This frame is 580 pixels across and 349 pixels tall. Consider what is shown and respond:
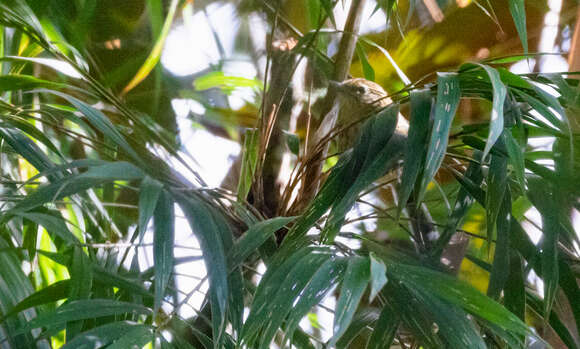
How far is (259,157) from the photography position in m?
1.03

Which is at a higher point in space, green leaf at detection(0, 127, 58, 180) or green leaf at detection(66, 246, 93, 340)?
green leaf at detection(0, 127, 58, 180)

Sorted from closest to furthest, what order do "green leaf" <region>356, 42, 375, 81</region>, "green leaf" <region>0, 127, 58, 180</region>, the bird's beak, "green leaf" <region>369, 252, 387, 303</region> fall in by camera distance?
"green leaf" <region>369, 252, 387, 303</region>
"green leaf" <region>0, 127, 58, 180</region>
the bird's beak
"green leaf" <region>356, 42, 375, 81</region>

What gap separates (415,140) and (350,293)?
23 cm

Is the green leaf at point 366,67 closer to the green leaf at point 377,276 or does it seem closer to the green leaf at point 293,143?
the green leaf at point 293,143

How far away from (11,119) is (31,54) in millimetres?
309

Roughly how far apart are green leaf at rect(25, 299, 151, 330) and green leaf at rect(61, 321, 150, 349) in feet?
0.07

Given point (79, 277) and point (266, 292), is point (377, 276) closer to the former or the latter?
point (266, 292)

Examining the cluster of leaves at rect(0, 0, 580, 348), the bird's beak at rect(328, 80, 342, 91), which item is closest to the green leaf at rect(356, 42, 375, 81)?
the bird's beak at rect(328, 80, 342, 91)

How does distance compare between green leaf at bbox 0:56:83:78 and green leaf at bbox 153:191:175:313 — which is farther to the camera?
green leaf at bbox 0:56:83:78

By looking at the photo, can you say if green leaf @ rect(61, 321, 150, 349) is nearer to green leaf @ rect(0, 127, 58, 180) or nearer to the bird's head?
green leaf @ rect(0, 127, 58, 180)

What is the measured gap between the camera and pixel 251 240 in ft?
2.39

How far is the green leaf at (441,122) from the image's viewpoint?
64cm

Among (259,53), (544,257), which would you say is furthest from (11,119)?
(259,53)

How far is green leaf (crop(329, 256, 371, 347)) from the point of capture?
0.54m
